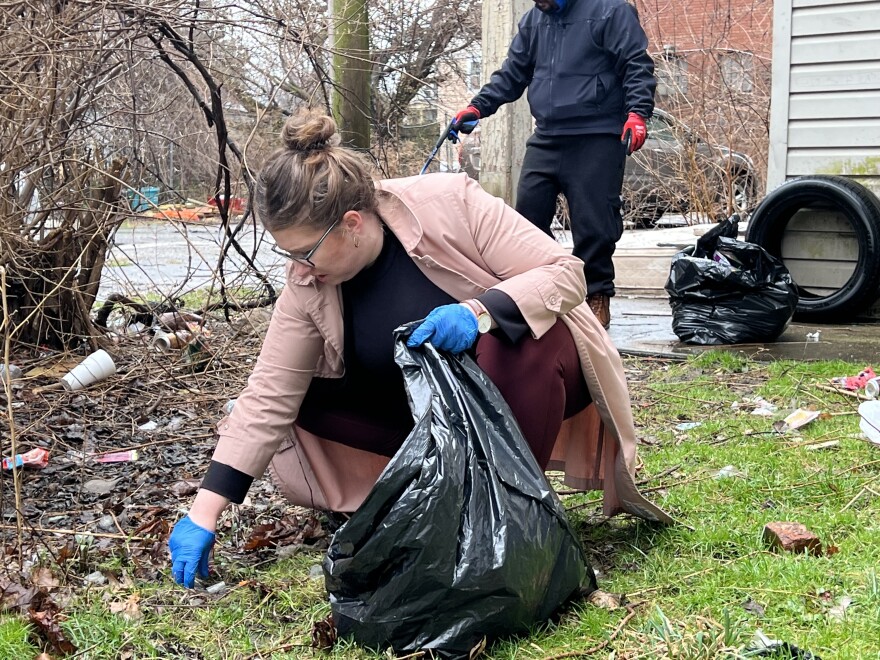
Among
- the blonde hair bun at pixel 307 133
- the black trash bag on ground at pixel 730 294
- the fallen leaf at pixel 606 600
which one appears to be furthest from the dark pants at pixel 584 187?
the fallen leaf at pixel 606 600

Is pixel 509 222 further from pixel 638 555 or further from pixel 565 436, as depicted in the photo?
pixel 638 555

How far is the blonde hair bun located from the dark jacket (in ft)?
8.65

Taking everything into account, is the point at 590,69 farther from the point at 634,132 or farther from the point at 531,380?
the point at 531,380

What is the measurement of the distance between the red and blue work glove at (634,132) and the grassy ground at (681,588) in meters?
1.68

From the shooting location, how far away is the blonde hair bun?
244 centimetres

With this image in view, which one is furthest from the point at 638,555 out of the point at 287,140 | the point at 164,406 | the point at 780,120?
the point at 780,120

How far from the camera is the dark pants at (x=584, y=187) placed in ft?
16.5

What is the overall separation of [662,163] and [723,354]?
6.05 meters

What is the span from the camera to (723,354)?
5.09 m

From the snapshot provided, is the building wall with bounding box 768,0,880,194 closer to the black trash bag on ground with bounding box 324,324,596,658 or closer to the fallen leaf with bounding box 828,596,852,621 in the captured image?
the fallen leaf with bounding box 828,596,852,621

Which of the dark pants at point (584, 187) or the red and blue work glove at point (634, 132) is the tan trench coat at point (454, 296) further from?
the dark pants at point (584, 187)

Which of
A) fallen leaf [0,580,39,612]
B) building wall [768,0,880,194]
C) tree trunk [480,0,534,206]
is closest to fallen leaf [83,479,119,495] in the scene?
fallen leaf [0,580,39,612]

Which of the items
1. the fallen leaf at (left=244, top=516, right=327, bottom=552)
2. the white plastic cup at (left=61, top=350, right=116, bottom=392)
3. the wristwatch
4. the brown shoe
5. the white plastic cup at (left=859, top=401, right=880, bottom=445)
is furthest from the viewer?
the brown shoe

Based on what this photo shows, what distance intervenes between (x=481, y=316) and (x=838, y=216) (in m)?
4.85
